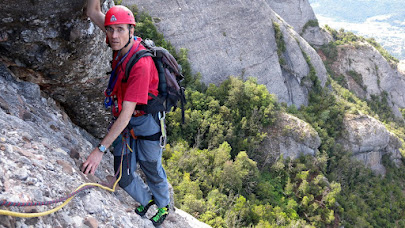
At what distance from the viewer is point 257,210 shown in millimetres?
18234

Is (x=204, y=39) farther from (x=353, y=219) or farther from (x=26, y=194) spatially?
(x=26, y=194)

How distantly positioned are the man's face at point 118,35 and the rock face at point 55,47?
3.70 ft

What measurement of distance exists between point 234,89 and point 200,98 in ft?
9.47

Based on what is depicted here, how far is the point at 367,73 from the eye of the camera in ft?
147

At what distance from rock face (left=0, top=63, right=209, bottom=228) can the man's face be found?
1.91m

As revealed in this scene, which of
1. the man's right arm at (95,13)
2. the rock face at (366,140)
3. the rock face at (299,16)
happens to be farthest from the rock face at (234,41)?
the man's right arm at (95,13)

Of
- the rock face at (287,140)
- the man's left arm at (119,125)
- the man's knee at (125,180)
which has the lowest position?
the rock face at (287,140)

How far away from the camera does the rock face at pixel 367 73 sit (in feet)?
144

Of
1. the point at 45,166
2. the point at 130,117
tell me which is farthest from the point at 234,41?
the point at 45,166

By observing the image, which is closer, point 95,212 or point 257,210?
point 95,212

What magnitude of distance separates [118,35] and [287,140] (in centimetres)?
2168

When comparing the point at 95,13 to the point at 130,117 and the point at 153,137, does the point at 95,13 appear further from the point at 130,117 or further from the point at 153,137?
the point at 153,137

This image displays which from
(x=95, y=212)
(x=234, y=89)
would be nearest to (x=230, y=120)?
(x=234, y=89)

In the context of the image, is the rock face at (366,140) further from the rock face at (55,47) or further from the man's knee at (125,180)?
the rock face at (55,47)
